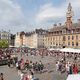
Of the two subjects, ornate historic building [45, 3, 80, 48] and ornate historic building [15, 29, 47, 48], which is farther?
ornate historic building [15, 29, 47, 48]

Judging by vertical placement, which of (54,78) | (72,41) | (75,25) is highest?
(75,25)

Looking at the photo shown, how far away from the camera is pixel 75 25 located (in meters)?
89.3

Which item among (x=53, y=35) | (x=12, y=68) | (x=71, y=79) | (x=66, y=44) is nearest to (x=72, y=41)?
(x=66, y=44)

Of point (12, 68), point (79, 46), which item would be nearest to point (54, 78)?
point (12, 68)

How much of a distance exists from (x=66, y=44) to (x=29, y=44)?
62775 mm

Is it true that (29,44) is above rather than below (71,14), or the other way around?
below

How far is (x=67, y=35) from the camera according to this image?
92.1 m

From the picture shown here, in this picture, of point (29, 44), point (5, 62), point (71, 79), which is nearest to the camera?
point (71, 79)

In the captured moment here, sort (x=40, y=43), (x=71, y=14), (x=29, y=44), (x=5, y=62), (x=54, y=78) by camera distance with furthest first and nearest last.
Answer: (x=29, y=44)
(x=40, y=43)
(x=71, y=14)
(x=5, y=62)
(x=54, y=78)

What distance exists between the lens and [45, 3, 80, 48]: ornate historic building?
87.8 meters

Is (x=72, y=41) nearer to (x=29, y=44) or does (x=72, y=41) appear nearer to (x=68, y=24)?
(x=68, y=24)

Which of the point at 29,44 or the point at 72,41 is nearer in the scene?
the point at 72,41

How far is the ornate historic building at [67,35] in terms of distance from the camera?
87.8 metres

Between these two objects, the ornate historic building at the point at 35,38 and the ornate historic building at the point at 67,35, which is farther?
the ornate historic building at the point at 35,38
